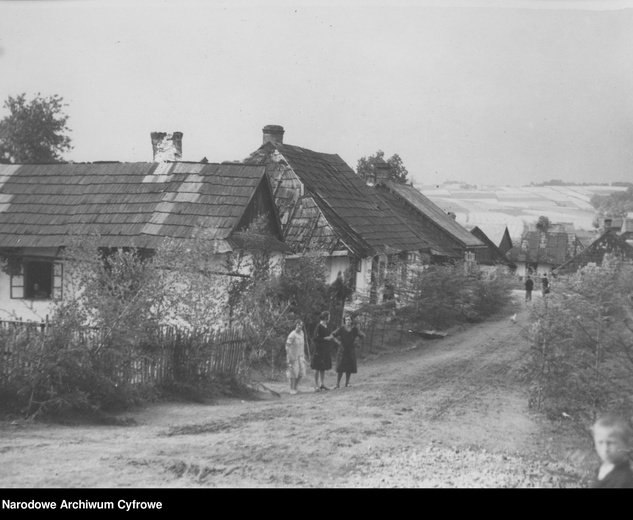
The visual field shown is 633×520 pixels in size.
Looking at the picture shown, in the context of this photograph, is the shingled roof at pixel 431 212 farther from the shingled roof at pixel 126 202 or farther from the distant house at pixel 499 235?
the shingled roof at pixel 126 202

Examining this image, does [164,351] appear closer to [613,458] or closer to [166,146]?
[613,458]

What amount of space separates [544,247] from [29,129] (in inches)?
1515

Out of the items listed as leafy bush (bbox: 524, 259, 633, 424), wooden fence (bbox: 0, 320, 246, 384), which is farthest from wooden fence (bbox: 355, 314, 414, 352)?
leafy bush (bbox: 524, 259, 633, 424)

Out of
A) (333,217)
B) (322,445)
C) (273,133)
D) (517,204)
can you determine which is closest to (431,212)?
(273,133)

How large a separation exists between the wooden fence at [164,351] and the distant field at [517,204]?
114ft

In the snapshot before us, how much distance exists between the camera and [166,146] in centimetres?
2273

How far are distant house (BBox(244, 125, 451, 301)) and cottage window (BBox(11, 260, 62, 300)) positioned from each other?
663 cm

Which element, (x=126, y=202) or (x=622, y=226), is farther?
(x=622, y=226)

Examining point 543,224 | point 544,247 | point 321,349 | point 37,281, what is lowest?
point 321,349

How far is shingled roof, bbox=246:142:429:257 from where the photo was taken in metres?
24.0

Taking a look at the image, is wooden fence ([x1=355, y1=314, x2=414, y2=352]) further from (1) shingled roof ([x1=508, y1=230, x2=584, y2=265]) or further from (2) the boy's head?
(1) shingled roof ([x1=508, y1=230, x2=584, y2=265])

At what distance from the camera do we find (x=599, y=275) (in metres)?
11.2
